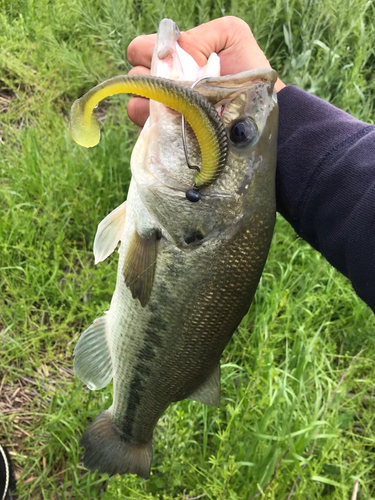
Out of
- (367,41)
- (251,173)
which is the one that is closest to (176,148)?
(251,173)

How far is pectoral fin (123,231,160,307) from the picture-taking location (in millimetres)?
1534

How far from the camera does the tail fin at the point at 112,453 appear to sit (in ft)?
6.21

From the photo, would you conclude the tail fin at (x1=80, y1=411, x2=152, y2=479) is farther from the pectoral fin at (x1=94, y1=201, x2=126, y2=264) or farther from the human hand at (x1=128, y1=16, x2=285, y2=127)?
the human hand at (x1=128, y1=16, x2=285, y2=127)

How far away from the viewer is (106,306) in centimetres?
278

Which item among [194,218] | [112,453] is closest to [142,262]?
[194,218]

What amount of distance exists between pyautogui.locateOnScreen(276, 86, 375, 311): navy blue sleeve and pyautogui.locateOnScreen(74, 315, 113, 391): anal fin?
36.6 inches

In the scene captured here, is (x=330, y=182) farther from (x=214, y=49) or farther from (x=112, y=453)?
(x=112, y=453)

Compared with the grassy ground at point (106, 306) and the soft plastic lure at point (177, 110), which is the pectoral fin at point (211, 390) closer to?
the grassy ground at point (106, 306)

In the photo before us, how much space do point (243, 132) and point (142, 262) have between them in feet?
1.79

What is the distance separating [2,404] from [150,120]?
2.02 meters

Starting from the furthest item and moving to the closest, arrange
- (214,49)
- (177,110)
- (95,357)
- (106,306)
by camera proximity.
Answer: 1. (106,306)
2. (214,49)
3. (95,357)
4. (177,110)

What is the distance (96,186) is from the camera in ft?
10.8

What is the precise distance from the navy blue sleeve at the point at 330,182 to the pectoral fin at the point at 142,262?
0.65m

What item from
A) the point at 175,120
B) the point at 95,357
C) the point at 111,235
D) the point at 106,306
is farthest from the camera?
the point at 106,306
